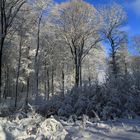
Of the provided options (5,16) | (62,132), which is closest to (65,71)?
(5,16)

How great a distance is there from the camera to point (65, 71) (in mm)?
54094

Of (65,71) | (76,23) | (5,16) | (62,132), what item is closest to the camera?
(62,132)

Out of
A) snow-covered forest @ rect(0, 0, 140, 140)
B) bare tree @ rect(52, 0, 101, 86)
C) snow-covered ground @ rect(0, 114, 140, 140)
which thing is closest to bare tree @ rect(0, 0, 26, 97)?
snow-covered forest @ rect(0, 0, 140, 140)

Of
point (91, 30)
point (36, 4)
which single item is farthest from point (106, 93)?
point (91, 30)

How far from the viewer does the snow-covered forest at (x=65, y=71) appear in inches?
267

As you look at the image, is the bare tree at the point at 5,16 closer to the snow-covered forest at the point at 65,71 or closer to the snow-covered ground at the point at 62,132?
the snow-covered forest at the point at 65,71

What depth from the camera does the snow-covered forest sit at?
6793mm

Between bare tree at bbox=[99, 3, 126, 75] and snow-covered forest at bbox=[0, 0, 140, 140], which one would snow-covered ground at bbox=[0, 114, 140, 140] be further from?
bare tree at bbox=[99, 3, 126, 75]

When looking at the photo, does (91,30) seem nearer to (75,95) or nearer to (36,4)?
(36,4)

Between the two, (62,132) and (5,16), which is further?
(5,16)

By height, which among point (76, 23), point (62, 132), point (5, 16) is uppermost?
point (76, 23)

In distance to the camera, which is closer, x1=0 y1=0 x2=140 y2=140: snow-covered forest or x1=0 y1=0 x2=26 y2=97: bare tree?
x1=0 y1=0 x2=140 y2=140: snow-covered forest

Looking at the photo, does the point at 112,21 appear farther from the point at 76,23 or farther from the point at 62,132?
the point at 62,132

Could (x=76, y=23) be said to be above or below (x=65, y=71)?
above
